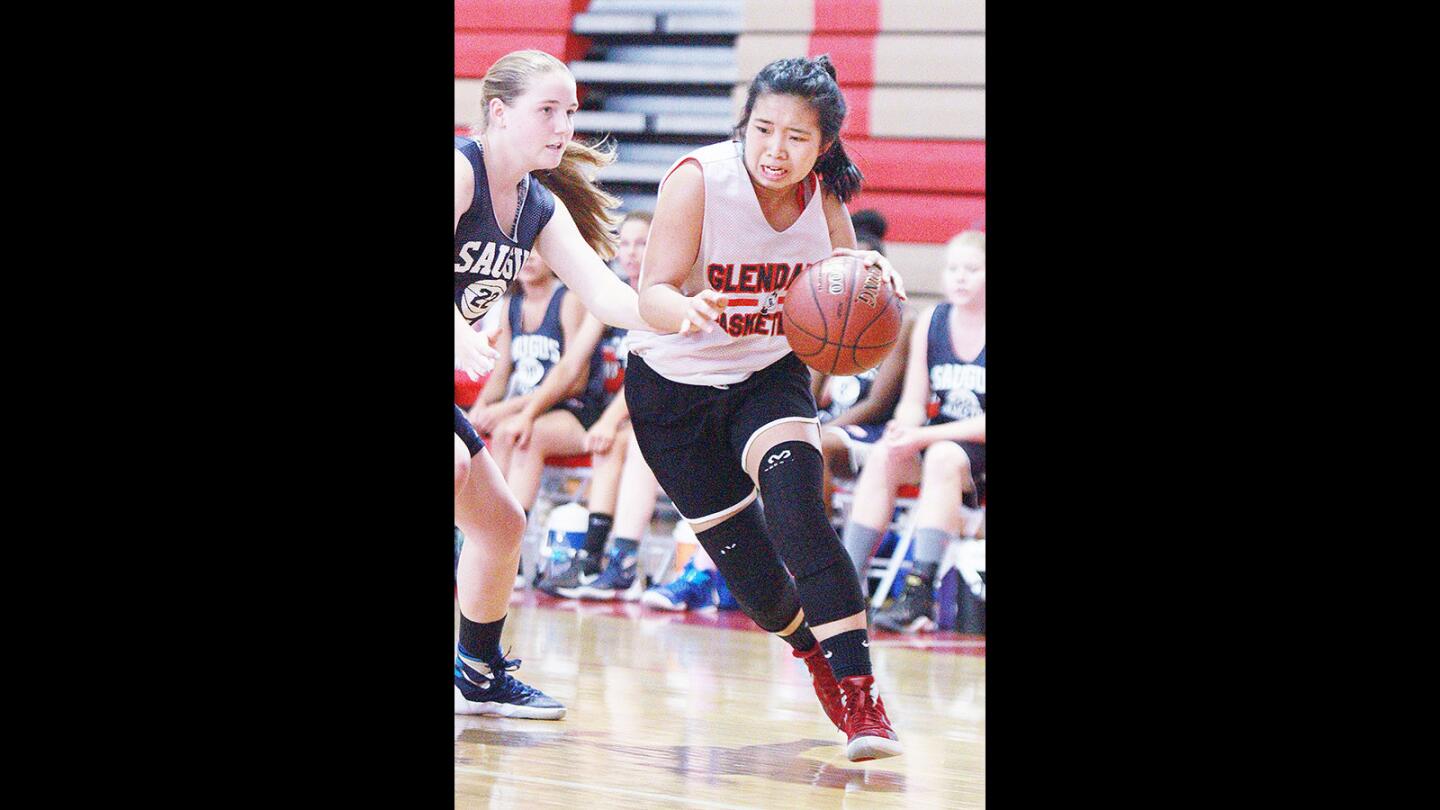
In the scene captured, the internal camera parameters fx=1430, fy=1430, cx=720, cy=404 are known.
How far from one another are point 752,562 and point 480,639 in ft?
2.45

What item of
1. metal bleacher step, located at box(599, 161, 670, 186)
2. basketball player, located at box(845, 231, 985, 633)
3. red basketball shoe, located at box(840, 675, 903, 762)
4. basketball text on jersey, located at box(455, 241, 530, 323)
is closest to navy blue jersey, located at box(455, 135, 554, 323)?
basketball text on jersey, located at box(455, 241, 530, 323)

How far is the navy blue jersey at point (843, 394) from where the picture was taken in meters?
5.31

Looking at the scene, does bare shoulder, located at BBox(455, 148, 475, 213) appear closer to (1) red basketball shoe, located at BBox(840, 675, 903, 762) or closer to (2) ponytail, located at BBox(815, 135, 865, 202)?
(2) ponytail, located at BBox(815, 135, 865, 202)

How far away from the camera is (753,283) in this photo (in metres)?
3.00

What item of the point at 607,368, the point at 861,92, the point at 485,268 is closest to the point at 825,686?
the point at 485,268

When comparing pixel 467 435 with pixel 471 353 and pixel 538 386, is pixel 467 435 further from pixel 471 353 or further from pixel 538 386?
pixel 538 386

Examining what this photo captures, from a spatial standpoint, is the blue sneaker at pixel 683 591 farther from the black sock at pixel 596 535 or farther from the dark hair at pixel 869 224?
the dark hair at pixel 869 224

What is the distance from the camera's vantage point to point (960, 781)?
2.94 meters

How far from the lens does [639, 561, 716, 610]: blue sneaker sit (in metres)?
5.35

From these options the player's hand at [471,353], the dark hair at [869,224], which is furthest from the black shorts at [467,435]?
the dark hair at [869,224]

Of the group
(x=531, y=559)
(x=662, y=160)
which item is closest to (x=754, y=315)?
(x=531, y=559)

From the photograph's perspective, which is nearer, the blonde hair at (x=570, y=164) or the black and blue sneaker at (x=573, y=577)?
the blonde hair at (x=570, y=164)

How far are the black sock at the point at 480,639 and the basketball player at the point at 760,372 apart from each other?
1.97ft
